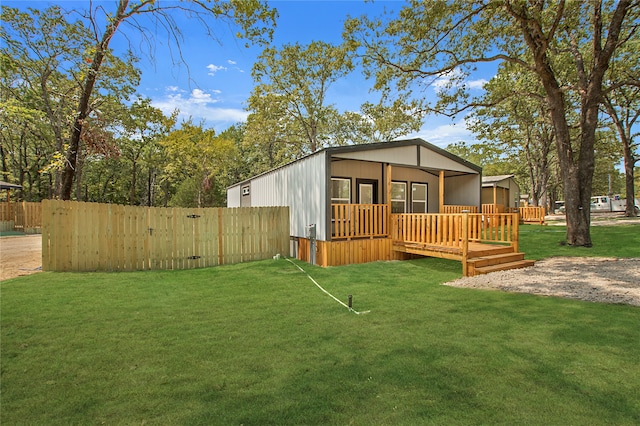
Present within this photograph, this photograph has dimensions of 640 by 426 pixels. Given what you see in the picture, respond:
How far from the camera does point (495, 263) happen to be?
23.1ft

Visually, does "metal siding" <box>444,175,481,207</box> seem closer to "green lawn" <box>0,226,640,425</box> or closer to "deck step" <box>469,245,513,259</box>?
"deck step" <box>469,245,513,259</box>

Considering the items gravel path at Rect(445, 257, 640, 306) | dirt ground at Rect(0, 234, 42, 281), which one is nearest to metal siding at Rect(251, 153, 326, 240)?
gravel path at Rect(445, 257, 640, 306)

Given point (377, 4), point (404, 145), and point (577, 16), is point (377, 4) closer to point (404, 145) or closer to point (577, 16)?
point (404, 145)

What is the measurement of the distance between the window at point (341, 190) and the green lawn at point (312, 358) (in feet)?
16.9

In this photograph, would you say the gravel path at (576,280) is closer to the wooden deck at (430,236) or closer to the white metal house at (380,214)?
the wooden deck at (430,236)

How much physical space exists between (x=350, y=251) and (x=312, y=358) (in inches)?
217

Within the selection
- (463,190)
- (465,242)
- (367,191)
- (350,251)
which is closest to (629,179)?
(463,190)

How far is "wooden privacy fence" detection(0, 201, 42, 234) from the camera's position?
641 inches

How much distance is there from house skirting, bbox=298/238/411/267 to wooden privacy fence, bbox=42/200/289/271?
1.36 m

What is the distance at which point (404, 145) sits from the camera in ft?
31.5

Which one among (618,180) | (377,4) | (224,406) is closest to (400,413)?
(224,406)

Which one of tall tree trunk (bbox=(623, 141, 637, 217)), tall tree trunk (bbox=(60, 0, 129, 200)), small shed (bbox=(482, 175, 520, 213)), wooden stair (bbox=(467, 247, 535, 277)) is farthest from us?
small shed (bbox=(482, 175, 520, 213))

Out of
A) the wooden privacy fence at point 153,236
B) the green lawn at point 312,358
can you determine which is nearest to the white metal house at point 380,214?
the wooden privacy fence at point 153,236

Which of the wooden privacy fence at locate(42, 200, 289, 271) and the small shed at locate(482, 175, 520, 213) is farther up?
the small shed at locate(482, 175, 520, 213)
